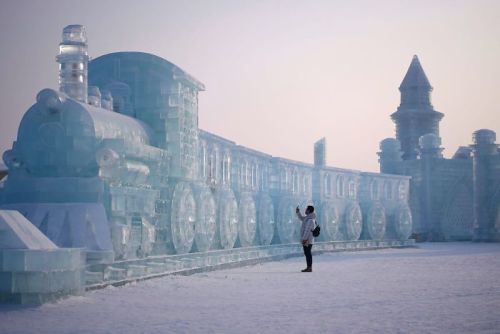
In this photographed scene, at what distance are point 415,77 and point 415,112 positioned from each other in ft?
11.4

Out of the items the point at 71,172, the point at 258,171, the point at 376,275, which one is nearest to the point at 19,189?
the point at 71,172

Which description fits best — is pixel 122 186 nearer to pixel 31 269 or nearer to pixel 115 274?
pixel 115 274

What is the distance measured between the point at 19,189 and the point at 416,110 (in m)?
55.4

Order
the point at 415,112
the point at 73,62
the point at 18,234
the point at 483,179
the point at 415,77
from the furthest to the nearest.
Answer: the point at 415,77 → the point at 415,112 → the point at 483,179 → the point at 73,62 → the point at 18,234

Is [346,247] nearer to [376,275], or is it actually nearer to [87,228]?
[376,275]

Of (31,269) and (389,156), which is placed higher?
(389,156)

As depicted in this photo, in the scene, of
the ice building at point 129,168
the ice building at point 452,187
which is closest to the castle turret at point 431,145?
the ice building at point 452,187

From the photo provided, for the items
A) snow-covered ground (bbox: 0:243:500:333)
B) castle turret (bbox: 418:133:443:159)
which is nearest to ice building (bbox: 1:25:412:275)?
snow-covered ground (bbox: 0:243:500:333)

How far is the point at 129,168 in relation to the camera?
12.5m

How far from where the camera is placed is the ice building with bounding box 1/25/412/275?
465 inches

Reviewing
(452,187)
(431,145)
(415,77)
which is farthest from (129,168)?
(415,77)

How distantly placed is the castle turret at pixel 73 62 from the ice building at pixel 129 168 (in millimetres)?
18

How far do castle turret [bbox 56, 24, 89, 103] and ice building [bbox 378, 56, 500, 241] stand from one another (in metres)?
33.4

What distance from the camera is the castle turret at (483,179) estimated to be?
1665 inches
